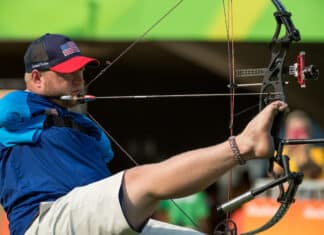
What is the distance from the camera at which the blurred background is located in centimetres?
631

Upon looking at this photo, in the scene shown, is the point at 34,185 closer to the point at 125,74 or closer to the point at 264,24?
the point at 264,24

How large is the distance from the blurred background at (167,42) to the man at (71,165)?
1.89 m

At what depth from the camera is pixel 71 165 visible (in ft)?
11.2

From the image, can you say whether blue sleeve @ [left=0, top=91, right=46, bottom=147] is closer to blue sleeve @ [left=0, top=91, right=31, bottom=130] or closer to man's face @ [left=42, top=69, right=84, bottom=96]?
blue sleeve @ [left=0, top=91, right=31, bottom=130]

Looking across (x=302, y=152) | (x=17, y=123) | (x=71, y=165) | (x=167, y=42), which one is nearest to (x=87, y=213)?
(x=71, y=165)

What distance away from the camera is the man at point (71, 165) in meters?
2.88

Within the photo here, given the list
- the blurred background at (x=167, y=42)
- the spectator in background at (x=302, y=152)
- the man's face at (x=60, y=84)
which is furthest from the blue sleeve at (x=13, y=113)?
the spectator in background at (x=302, y=152)

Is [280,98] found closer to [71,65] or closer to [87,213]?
[87,213]

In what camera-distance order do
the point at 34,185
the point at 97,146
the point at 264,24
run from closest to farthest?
the point at 34,185 < the point at 97,146 < the point at 264,24

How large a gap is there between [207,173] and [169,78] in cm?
522

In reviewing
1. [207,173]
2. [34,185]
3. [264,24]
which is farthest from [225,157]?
[264,24]

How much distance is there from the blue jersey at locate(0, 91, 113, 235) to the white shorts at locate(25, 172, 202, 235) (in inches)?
3.7

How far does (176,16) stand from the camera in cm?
638

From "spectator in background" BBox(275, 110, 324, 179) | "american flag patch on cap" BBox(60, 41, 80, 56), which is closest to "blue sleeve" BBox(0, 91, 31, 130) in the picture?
"american flag patch on cap" BBox(60, 41, 80, 56)
